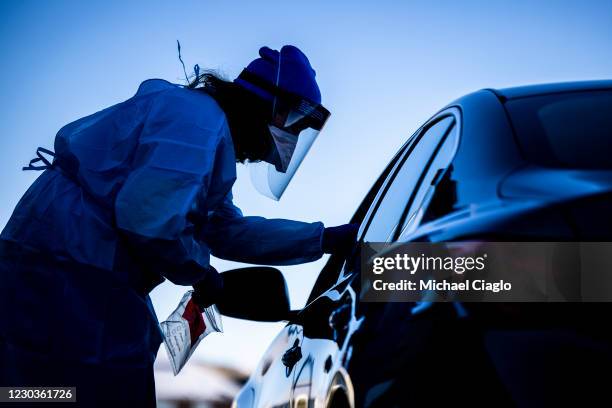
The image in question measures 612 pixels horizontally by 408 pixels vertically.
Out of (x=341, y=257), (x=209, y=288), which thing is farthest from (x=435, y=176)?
(x=209, y=288)

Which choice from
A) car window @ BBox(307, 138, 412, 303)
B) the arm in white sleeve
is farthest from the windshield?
the arm in white sleeve

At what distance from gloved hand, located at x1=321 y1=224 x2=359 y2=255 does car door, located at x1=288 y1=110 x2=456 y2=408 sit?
1.28 ft

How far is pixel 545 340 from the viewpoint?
3.61ft

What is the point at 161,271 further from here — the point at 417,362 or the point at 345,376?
the point at 417,362

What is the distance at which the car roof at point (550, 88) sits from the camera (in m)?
1.87

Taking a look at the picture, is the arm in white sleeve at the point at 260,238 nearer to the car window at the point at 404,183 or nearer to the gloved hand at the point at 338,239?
the gloved hand at the point at 338,239

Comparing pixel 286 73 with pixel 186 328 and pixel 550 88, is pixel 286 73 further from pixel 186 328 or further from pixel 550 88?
pixel 550 88

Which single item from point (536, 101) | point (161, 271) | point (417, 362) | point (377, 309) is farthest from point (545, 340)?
point (161, 271)

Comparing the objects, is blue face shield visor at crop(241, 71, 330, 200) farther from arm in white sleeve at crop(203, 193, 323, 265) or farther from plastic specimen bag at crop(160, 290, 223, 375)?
plastic specimen bag at crop(160, 290, 223, 375)

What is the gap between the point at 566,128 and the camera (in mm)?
1579

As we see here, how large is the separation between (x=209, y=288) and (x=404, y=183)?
115cm

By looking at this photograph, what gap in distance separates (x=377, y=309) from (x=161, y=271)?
1384mm

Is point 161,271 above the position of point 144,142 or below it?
below

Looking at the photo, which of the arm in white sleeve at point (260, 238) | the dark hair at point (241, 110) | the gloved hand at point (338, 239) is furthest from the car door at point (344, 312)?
the dark hair at point (241, 110)
